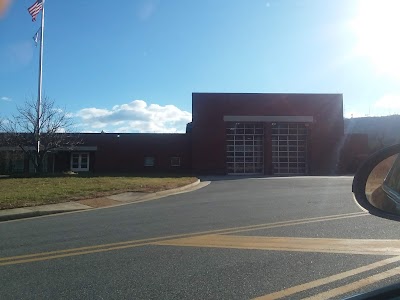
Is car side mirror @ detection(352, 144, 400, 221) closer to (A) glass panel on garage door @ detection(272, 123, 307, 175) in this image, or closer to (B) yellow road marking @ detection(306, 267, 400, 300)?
(B) yellow road marking @ detection(306, 267, 400, 300)

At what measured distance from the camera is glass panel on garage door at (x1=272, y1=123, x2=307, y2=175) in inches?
1577

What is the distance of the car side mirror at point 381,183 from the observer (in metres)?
3.32

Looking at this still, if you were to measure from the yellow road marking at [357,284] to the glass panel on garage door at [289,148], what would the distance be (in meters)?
34.0

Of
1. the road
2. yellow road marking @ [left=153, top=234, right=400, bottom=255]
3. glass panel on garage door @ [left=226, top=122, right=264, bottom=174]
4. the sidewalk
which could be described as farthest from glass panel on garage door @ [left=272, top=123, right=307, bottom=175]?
yellow road marking @ [left=153, top=234, right=400, bottom=255]

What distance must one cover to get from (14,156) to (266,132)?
21.8 meters

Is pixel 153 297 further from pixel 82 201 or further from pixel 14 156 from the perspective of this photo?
pixel 14 156

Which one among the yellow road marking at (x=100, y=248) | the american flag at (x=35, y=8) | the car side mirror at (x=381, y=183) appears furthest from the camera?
the american flag at (x=35, y=8)

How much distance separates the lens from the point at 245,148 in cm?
→ 3991

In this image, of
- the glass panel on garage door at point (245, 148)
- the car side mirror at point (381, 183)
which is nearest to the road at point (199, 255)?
the car side mirror at point (381, 183)

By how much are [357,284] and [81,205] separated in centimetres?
1131

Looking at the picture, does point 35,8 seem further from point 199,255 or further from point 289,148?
point 199,255

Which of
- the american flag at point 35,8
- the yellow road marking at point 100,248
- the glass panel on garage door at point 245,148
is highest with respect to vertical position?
the american flag at point 35,8

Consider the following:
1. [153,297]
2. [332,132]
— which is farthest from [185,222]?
[332,132]

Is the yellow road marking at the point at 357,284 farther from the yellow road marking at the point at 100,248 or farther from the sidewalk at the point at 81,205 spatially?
the sidewalk at the point at 81,205
